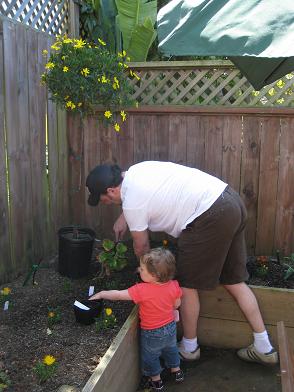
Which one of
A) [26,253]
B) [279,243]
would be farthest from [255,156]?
[26,253]

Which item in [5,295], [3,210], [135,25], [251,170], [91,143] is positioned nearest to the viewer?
[5,295]

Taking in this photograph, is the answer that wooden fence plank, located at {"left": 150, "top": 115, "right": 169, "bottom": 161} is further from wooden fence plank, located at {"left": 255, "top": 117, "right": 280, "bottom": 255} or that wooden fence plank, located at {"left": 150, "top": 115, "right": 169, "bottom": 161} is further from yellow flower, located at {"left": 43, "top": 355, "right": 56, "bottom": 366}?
yellow flower, located at {"left": 43, "top": 355, "right": 56, "bottom": 366}

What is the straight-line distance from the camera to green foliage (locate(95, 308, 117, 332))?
2863 mm

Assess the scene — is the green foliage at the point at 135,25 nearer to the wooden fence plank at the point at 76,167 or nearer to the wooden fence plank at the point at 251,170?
the wooden fence plank at the point at 76,167

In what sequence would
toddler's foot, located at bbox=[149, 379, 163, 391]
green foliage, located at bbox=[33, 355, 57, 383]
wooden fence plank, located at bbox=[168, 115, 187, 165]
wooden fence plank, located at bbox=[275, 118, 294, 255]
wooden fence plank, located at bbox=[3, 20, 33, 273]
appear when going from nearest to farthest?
1. green foliage, located at bbox=[33, 355, 57, 383]
2. toddler's foot, located at bbox=[149, 379, 163, 391]
3. wooden fence plank, located at bbox=[3, 20, 33, 273]
4. wooden fence plank, located at bbox=[275, 118, 294, 255]
5. wooden fence plank, located at bbox=[168, 115, 187, 165]

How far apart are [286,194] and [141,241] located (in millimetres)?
1796

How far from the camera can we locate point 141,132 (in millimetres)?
4191

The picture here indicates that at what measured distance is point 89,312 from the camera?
9.42 feet

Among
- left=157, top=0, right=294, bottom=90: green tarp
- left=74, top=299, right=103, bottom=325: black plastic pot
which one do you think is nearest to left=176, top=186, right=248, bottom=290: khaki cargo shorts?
left=74, top=299, right=103, bottom=325: black plastic pot

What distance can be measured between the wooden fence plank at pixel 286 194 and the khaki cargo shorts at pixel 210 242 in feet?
3.94

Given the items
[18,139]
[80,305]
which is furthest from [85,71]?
[80,305]

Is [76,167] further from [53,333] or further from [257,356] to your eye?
[257,356]

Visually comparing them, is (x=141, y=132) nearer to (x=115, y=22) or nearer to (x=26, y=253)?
(x=26, y=253)

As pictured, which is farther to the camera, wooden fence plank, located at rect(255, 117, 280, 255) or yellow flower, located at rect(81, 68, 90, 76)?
wooden fence plank, located at rect(255, 117, 280, 255)
